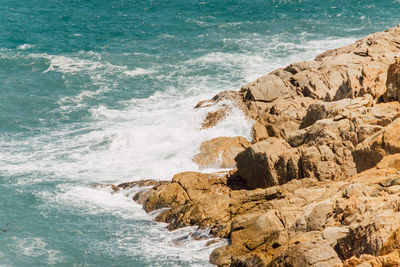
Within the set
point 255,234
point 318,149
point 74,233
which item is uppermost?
point 318,149

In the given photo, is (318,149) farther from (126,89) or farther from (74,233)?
(126,89)

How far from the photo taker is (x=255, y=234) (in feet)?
104

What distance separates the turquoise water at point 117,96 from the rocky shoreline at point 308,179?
2.51 meters

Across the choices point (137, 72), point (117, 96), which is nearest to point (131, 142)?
point (117, 96)

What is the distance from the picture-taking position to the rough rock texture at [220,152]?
44.7 meters

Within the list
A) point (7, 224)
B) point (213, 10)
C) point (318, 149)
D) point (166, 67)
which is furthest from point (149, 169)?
point (213, 10)

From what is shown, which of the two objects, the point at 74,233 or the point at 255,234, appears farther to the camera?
the point at 74,233

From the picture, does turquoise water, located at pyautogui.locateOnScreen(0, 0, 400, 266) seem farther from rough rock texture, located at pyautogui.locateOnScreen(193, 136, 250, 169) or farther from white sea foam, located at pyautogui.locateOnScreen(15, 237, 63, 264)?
rough rock texture, located at pyautogui.locateOnScreen(193, 136, 250, 169)

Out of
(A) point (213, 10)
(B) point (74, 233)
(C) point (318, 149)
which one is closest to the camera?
(C) point (318, 149)

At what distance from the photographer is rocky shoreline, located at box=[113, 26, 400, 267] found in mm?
26156

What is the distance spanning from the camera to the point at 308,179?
3478 centimetres

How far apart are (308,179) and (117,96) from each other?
33273 millimetres

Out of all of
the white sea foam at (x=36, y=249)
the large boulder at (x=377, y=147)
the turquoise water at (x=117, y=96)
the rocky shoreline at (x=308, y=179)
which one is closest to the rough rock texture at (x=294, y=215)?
the rocky shoreline at (x=308, y=179)

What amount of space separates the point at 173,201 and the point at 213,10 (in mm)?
58663
